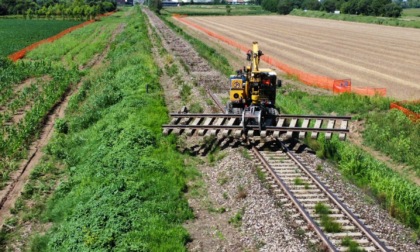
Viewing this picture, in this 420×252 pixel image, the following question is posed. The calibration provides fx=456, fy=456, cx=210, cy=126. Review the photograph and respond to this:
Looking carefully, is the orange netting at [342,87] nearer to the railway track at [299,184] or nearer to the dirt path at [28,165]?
the railway track at [299,184]

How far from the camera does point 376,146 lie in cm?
2038

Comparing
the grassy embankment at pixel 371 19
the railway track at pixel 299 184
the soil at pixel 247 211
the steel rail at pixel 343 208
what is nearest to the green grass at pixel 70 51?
the railway track at pixel 299 184

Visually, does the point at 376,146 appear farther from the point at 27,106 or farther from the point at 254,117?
the point at 27,106

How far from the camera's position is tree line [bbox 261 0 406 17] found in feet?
395

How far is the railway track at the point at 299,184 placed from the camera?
11398 millimetres

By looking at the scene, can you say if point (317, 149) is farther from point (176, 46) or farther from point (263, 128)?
point (176, 46)

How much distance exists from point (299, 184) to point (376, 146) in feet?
24.3

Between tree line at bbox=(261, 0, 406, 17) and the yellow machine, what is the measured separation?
113m

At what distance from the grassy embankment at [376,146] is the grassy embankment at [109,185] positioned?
5957 millimetres

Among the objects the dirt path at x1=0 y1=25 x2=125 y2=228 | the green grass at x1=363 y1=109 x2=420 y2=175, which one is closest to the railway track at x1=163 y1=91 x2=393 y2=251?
the green grass at x1=363 y1=109 x2=420 y2=175

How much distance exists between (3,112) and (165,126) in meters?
13.9

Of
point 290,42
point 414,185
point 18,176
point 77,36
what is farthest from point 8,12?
point 414,185

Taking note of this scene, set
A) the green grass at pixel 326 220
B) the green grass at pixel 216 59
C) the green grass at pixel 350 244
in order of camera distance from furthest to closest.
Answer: the green grass at pixel 216 59 < the green grass at pixel 326 220 < the green grass at pixel 350 244

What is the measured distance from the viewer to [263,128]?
17.7 meters
